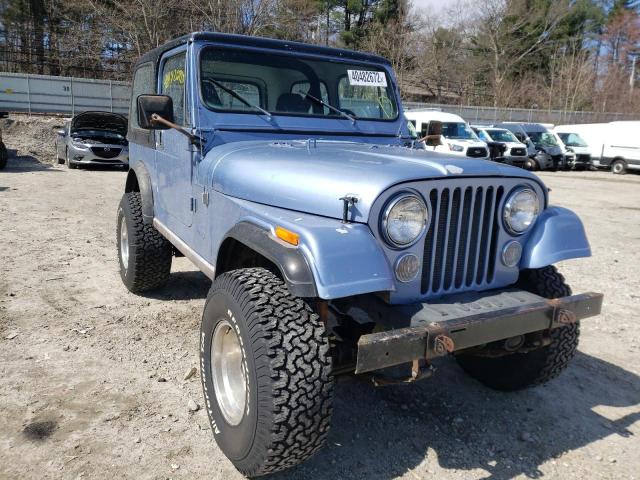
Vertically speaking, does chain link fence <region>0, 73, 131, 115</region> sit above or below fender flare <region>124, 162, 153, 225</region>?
above

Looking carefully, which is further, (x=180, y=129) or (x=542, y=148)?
(x=542, y=148)

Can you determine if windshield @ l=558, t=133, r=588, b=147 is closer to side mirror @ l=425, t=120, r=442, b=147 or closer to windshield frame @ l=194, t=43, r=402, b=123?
side mirror @ l=425, t=120, r=442, b=147

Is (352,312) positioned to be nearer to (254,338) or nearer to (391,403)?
(391,403)

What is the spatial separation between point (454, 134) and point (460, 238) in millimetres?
17080

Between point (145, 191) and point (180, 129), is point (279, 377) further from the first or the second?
point (145, 191)

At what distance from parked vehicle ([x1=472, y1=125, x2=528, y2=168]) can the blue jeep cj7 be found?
16.6 meters

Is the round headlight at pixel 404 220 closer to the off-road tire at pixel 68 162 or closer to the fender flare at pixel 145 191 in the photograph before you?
the fender flare at pixel 145 191

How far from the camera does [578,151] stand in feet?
69.5

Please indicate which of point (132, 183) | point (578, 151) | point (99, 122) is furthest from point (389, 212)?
point (578, 151)

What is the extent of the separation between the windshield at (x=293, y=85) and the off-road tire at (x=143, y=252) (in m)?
1.55

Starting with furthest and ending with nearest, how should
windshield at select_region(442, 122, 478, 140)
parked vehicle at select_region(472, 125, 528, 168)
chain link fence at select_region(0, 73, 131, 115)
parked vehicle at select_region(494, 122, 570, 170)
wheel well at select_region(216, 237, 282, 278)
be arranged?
parked vehicle at select_region(494, 122, 570, 170) → chain link fence at select_region(0, 73, 131, 115) → parked vehicle at select_region(472, 125, 528, 168) → windshield at select_region(442, 122, 478, 140) → wheel well at select_region(216, 237, 282, 278)

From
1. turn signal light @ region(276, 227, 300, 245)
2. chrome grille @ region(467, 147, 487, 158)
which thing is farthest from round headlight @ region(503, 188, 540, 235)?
chrome grille @ region(467, 147, 487, 158)

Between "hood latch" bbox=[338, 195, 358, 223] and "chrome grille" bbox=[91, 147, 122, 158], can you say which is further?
"chrome grille" bbox=[91, 147, 122, 158]

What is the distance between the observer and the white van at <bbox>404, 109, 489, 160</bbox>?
57.4 ft
